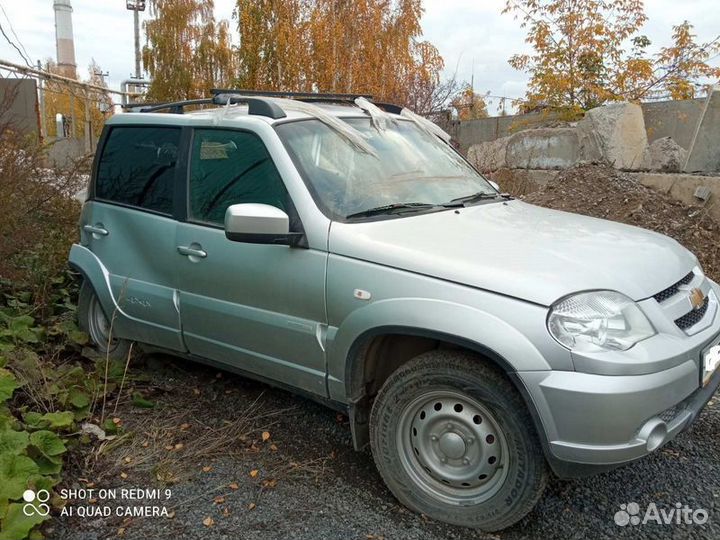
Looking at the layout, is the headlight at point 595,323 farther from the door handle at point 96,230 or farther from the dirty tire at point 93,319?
the dirty tire at point 93,319

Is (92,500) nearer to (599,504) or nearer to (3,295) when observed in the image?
(599,504)

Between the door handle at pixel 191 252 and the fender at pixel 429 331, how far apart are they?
1000 mm

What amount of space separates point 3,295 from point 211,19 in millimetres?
19925

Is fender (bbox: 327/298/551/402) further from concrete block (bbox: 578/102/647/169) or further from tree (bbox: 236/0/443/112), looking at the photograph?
tree (bbox: 236/0/443/112)

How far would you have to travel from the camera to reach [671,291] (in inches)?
102

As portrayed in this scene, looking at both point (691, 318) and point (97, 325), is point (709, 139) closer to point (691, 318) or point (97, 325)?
point (691, 318)

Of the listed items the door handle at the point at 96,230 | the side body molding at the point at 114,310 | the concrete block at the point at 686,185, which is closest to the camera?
the side body molding at the point at 114,310

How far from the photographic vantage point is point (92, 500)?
9.16 feet

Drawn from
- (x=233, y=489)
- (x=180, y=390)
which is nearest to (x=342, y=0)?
(x=180, y=390)

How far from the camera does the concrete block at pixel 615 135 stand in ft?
26.6

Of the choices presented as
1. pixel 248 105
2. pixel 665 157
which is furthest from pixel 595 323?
pixel 665 157

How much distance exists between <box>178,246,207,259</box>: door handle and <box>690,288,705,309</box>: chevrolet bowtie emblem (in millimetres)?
2475

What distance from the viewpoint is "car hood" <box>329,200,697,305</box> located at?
2334 mm

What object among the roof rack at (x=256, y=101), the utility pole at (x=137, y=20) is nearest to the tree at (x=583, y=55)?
the roof rack at (x=256, y=101)
